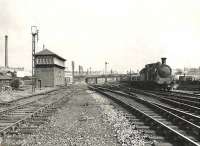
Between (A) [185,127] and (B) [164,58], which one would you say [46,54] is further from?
(A) [185,127]

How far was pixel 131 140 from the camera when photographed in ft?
32.2

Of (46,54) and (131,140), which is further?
(46,54)

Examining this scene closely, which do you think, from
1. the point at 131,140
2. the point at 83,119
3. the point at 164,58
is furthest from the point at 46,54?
the point at 131,140

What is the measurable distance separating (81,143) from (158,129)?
3.08 metres

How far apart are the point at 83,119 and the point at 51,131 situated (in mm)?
3380

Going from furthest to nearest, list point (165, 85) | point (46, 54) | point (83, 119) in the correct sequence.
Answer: point (46, 54)
point (165, 85)
point (83, 119)

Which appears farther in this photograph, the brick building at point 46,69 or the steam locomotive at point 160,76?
the brick building at point 46,69

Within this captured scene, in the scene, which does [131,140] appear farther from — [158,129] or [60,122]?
[60,122]

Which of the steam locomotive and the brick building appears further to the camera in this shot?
the brick building

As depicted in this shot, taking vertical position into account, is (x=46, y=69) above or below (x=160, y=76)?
above

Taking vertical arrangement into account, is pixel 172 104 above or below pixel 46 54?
below

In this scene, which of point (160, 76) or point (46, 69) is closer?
point (160, 76)

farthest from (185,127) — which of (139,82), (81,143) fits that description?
(139,82)

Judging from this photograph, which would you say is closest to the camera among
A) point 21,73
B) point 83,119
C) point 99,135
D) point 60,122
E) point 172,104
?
point 99,135
